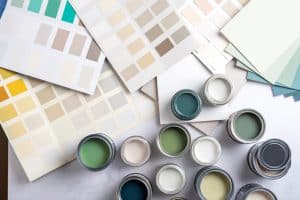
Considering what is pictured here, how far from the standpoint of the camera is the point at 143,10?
907 mm

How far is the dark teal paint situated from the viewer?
2.78 ft

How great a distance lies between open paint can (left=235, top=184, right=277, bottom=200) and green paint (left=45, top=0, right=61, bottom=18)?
1.80 feet

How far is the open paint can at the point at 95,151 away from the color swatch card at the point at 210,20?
0.27 meters

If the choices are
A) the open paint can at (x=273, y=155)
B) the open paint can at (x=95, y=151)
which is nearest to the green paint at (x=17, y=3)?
the open paint can at (x=95, y=151)

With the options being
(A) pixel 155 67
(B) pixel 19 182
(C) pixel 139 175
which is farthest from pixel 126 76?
(B) pixel 19 182

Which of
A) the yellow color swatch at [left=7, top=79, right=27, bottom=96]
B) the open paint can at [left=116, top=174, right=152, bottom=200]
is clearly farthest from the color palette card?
the open paint can at [left=116, top=174, right=152, bottom=200]

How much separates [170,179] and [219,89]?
0.70 ft

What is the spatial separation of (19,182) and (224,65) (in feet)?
1.65

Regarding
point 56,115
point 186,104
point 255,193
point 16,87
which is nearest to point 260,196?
point 255,193

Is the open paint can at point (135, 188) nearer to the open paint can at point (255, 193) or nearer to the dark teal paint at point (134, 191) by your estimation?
the dark teal paint at point (134, 191)

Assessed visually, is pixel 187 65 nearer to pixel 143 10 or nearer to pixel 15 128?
pixel 143 10

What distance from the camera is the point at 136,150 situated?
Answer: 0.87m

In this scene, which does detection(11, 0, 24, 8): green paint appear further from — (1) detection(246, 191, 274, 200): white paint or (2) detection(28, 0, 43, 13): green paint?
(1) detection(246, 191, 274, 200): white paint

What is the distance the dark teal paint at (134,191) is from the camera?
2.78 feet
